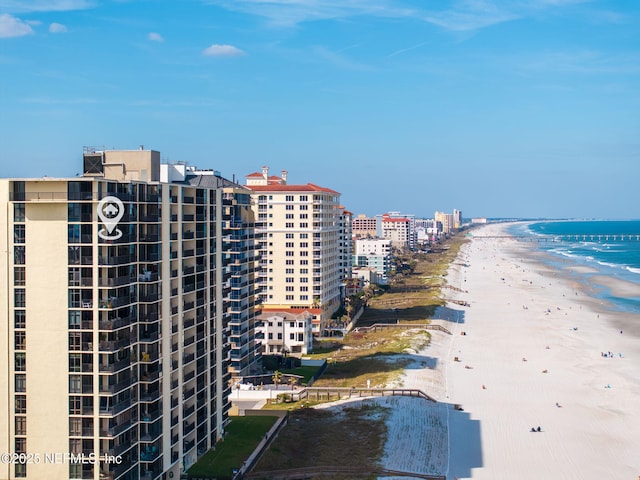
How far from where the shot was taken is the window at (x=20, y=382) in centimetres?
3516

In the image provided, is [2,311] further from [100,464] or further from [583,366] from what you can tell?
[583,366]

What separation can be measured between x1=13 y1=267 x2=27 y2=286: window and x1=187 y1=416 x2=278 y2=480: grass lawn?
15338 millimetres

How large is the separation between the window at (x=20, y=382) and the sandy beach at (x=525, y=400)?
2443 centimetres

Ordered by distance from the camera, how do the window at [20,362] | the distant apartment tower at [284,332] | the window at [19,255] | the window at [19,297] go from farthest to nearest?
1. the distant apartment tower at [284,332]
2. the window at [20,362]
3. the window at [19,297]
4. the window at [19,255]

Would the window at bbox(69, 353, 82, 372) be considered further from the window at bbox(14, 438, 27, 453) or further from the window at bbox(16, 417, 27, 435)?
the window at bbox(14, 438, 27, 453)

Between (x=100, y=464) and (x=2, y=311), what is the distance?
9.01m

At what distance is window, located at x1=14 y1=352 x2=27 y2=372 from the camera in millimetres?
35156

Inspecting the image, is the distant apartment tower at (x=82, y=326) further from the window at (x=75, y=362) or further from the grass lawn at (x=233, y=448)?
the grass lawn at (x=233, y=448)

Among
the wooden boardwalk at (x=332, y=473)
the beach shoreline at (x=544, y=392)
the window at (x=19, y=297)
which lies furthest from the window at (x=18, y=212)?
the beach shoreline at (x=544, y=392)

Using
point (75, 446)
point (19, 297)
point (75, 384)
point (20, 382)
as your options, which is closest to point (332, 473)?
point (75, 446)

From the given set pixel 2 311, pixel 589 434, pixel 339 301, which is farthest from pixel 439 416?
pixel 339 301

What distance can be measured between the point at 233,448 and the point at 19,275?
19.0m

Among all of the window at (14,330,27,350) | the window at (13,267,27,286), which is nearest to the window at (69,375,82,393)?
the window at (14,330,27,350)

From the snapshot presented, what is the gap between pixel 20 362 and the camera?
1385 inches
